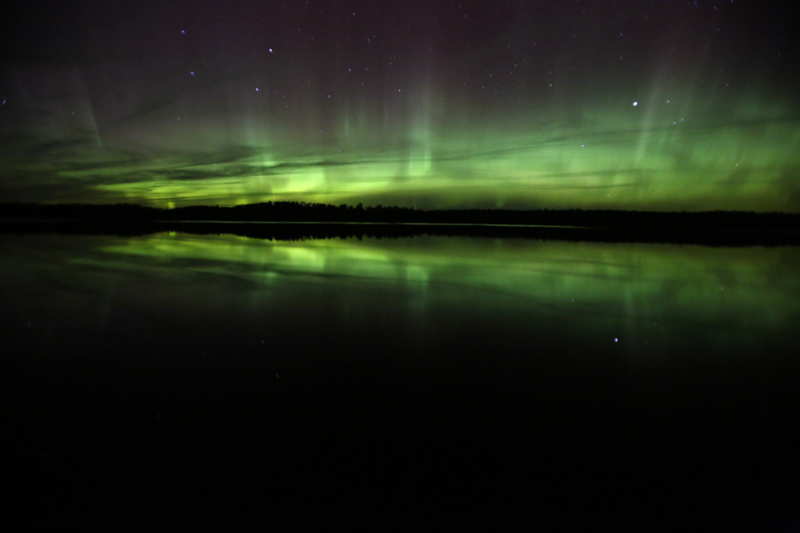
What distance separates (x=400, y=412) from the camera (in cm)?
303

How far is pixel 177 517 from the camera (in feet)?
6.95

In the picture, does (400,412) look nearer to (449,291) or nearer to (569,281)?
(449,291)

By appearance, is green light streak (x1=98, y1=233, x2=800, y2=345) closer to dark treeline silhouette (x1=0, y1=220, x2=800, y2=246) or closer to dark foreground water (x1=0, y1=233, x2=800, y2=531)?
dark foreground water (x1=0, y1=233, x2=800, y2=531)

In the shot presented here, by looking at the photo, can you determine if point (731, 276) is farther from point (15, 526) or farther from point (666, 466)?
point (15, 526)

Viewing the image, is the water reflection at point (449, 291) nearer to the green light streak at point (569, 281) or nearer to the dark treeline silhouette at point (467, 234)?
the green light streak at point (569, 281)

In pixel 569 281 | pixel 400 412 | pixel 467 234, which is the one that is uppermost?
pixel 467 234

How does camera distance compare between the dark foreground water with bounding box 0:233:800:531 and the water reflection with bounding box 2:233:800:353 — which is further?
the water reflection with bounding box 2:233:800:353

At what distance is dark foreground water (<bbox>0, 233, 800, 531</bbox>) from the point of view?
2232 millimetres

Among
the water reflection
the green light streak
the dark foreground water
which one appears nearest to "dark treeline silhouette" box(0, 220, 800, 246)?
the green light streak

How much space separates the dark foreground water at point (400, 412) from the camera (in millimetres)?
2232

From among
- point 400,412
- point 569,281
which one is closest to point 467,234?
point 569,281

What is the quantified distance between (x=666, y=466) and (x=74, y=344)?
5.00 meters

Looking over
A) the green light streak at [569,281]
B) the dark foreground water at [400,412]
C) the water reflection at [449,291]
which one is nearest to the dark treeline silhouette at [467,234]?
the green light streak at [569,281]

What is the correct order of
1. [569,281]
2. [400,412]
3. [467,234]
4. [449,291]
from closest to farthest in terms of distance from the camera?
[400,412] < [449,291] < [569,281] < [467,234]
